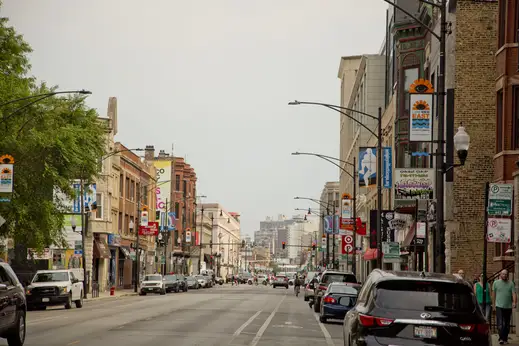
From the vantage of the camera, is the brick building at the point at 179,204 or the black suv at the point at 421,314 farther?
the brick building at the point at 179,204

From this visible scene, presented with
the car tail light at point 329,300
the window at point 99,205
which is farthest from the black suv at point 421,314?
the window at point 99,205

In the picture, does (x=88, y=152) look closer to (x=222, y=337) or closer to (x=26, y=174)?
(x=26, y=174)

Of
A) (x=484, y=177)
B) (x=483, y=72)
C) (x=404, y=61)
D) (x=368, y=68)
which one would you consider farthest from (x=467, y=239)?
(x=368, y=68)

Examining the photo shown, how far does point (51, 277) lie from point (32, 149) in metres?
6.08

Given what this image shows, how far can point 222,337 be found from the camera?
24.9 m

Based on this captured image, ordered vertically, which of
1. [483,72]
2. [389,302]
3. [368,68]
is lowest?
[389,302]

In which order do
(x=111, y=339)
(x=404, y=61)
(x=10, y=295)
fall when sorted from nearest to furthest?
(x=10, y=295) < (x=111, y=339) < (x=404, y=61)

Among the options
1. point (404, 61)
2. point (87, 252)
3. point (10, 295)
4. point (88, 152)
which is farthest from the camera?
point (87, 252)

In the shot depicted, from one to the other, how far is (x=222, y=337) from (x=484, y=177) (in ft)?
63.5

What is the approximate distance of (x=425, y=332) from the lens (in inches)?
526

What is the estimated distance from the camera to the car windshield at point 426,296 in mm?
13586

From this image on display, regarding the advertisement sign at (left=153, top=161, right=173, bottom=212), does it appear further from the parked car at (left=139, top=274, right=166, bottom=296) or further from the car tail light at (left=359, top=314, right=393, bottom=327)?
the car tail light at (left=359, top=314, right=393, bottom=327)

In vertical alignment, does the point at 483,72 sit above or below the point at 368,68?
below

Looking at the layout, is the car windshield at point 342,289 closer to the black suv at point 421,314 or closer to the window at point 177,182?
the black suv at point 421,314
